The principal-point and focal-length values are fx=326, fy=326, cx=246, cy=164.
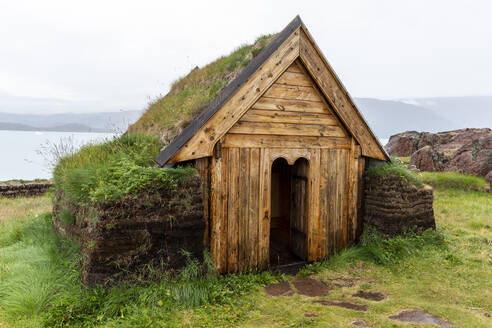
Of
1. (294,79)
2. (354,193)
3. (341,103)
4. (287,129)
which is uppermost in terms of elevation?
(294,79)

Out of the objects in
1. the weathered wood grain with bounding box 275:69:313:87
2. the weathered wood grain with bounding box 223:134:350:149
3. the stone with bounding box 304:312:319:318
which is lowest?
the stone with bounding box 304:312:319:318

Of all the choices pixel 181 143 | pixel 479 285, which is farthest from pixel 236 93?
pixel 479 285

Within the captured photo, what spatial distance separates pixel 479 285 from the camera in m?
5.66

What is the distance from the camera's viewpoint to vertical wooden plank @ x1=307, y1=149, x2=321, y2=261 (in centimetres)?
646

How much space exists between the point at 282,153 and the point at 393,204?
8.95 ft

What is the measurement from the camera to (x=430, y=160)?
18859 millimetres

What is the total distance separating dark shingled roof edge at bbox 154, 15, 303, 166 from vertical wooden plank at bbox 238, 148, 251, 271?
0.89 meters

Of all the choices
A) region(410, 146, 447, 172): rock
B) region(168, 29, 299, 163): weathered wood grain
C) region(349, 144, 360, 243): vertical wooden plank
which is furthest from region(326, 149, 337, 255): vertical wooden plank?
region(410, 146, 447, 172): rock

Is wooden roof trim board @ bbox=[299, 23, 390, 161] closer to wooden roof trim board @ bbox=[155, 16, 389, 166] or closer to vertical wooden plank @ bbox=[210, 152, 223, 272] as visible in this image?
wooden roof trim board @ bbox=[155, 16, 389, 166]

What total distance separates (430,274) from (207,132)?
4.85 meters

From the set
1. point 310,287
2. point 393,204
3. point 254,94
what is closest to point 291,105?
point 254,94

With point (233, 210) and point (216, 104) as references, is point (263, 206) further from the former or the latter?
point (216, 104)

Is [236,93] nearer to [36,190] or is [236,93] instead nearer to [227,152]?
[227,152]

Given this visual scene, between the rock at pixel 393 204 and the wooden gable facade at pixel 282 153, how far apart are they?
0.89 ft
